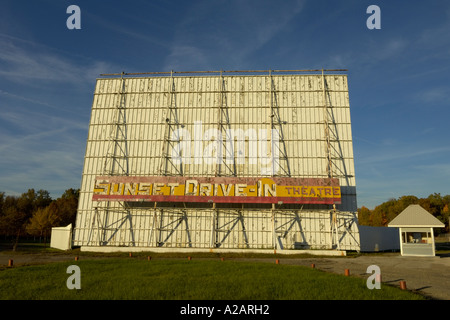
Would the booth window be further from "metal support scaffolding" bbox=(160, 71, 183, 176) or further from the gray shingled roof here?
"metal support scaffolding" bbox=(160, 71, 183, 176)

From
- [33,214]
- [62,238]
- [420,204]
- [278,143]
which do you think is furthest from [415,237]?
[33,214]

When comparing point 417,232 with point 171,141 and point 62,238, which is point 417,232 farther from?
point 62,238

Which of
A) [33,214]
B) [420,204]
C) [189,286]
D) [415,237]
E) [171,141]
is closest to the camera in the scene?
[189,286]

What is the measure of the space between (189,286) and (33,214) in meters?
61.9

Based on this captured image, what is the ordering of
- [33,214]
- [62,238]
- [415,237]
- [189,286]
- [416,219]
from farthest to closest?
[33,214] → [62,238] → [415,237] → [416,219] → [189,286]

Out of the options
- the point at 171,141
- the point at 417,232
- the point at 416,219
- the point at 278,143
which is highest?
the point at 171,141

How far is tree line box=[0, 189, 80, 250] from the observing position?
156 feet

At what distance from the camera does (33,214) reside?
58938 millimetres

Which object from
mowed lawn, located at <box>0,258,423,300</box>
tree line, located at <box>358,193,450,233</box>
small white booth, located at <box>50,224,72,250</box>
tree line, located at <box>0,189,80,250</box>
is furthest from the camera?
tree line, located at <box>358,193,450,233</box>

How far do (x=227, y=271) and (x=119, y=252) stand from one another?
1661 cm

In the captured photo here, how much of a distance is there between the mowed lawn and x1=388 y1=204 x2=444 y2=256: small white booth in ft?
62.5

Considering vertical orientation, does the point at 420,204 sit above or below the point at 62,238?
above

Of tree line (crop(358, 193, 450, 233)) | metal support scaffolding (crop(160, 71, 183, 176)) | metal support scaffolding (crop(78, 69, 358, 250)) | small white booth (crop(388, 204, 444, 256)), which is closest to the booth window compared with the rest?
small white booth (crop(388, 204, 444, 256))

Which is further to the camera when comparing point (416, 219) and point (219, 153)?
point (219, 153)
